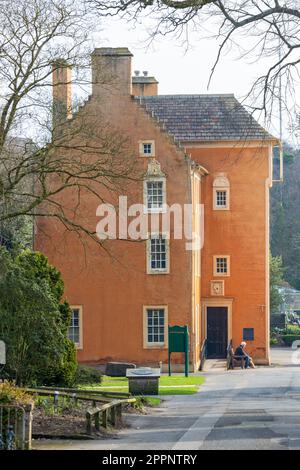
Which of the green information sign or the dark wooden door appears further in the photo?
the dark wooden door

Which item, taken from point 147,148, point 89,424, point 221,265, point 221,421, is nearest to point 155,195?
point 147,148

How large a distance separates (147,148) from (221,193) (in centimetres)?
723

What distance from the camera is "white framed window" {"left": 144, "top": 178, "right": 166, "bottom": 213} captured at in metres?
50.2

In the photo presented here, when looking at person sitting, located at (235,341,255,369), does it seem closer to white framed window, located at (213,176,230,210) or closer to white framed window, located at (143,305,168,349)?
white framed window, located at (143,305,168,349)

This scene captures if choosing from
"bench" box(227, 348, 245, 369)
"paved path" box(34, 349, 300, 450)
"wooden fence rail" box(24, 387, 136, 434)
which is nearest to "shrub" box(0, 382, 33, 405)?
"paved path" box(34, 349, 300, 450)

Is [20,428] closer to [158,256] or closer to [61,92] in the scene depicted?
[61,92]

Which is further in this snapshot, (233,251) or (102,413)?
(233,251)

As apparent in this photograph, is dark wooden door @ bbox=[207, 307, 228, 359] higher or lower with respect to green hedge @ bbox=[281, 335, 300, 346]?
higher

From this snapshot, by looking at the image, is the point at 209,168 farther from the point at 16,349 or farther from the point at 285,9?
the point at 285,9

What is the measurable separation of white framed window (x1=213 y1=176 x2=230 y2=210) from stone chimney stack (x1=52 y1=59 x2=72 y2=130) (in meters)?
22.5

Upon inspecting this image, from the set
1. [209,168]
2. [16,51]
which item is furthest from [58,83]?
[209,168]
